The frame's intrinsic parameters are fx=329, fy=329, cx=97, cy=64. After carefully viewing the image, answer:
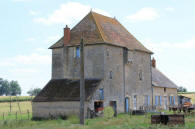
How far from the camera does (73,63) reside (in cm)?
3841

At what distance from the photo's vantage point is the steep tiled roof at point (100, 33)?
3775cm

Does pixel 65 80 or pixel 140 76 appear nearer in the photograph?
pixel 65 80

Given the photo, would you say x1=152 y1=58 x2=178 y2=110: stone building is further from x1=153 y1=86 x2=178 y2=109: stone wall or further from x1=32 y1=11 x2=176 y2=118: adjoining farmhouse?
x1=32 y1=11 x2=176 y2=118: adjoining farmhouse

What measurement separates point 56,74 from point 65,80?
1.96 metres

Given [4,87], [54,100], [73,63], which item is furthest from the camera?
[4,87]

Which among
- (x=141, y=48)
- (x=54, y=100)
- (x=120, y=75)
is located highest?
(x=141, y=48)

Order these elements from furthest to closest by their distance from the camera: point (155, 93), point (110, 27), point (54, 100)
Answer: point (155, 93), point (110, 27), point (54, 100)

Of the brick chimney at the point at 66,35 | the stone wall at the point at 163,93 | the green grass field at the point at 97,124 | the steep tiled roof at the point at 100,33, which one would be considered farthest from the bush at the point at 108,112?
the stone wall at the point at 163,93

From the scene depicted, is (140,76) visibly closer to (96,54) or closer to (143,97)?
(143,97)

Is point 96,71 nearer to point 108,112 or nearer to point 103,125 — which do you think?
point 108,112

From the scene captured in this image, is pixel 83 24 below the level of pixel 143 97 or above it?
above

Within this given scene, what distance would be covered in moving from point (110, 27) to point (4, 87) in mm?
109467

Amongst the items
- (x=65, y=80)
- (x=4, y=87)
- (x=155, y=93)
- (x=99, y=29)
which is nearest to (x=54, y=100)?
(x=65, y=80)

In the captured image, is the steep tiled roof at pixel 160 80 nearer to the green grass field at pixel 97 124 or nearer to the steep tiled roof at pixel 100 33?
the steep tiled roof at pixel 100 33
